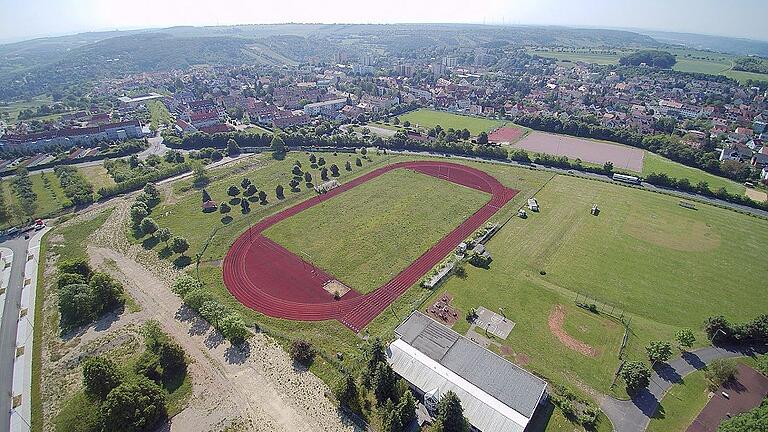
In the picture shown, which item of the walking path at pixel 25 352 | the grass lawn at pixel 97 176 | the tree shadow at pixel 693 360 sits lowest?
the walking path at pixel 25 352

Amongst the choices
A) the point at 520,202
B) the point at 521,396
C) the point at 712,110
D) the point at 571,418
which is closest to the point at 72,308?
the point at 521,396

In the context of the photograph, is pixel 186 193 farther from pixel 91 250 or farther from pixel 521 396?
pixel 521 396

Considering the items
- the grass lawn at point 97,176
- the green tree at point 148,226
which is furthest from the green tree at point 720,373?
the grass lawn at point 97,176

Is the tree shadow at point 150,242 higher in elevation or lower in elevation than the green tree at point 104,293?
lower

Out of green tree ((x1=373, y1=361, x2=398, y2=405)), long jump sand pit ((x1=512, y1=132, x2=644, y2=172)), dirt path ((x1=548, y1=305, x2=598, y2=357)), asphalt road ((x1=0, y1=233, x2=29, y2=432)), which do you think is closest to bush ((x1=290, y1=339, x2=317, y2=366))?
green tree ((x1=373, y1=361, x2=398, y2=405))

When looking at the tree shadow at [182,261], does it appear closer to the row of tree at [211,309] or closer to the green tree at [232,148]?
the row of tree at [211,309]

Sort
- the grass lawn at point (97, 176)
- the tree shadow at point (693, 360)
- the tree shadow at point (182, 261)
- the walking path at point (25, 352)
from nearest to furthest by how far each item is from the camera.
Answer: the walking path at point (25, 352)
the tree shadow at point (693, 360)
the tree shadow at point (182, 261)
the grass lawn at point (97, 176)

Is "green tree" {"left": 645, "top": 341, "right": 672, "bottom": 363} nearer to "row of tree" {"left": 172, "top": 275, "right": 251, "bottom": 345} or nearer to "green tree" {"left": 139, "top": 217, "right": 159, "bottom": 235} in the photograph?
"row of tree" {"left": 172, "top": 275, "right": 251, "bottom": 345}
